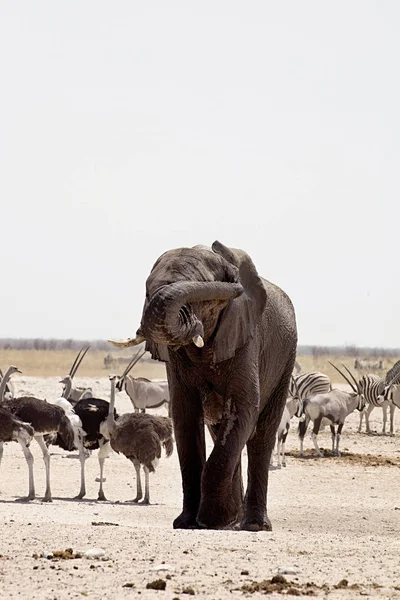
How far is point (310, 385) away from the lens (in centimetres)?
2825

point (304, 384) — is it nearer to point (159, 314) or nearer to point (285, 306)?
point (285, 306)

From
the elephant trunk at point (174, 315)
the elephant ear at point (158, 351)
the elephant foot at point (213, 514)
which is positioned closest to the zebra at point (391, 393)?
the elephant foot at point (213, 514)

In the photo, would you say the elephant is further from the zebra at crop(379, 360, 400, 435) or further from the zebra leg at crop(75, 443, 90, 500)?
the zebra at crop(379, 360, 400, 435)

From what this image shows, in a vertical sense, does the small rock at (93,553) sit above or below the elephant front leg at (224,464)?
below

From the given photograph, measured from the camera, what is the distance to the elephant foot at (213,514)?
28.6 feet

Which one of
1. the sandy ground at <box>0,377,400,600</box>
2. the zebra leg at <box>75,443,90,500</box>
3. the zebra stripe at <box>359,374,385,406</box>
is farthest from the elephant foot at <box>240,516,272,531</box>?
the zebra stripe at <box>359,374,385,406</box>

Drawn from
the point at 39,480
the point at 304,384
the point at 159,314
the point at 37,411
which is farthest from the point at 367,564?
the point at 304,384

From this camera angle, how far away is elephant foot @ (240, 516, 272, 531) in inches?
380

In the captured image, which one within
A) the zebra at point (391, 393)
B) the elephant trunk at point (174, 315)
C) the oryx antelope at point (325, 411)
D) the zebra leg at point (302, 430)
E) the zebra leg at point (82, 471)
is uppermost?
the elephant trunk at point (174, 315)

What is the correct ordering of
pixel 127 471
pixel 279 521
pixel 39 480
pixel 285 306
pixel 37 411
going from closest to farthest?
pixel 285 306 < pixel 279 521 < pixel 37 411 < pixel 39 480 < pixel 127 471

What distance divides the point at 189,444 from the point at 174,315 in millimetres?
1897

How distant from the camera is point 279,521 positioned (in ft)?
40.6

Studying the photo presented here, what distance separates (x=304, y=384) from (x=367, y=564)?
2134 cm

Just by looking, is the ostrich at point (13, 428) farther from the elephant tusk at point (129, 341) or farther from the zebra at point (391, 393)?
the zebra at point (391, 393)
